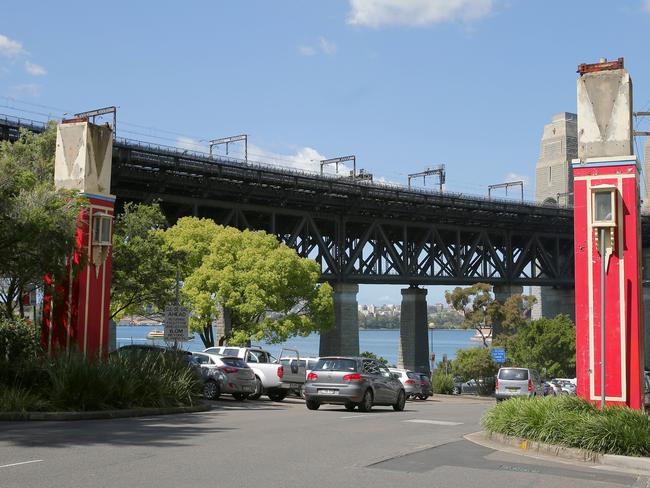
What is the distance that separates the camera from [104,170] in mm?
25766

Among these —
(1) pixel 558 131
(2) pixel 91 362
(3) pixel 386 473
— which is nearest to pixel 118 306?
(2) pixel 91 362

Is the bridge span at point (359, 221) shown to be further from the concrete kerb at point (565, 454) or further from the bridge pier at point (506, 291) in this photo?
the concrete kerb at point (565, 454)

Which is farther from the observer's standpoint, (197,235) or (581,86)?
(197,235)

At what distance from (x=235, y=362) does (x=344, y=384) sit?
5.61m

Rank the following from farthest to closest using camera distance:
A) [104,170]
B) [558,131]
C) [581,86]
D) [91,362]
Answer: [558,131]
[104,170]
[91,362]
[581,86]

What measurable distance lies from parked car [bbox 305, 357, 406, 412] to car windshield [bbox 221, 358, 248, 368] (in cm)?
417

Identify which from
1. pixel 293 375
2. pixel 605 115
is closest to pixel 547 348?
pixel 293 375

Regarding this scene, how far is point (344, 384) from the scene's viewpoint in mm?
24797

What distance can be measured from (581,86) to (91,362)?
12.8 m

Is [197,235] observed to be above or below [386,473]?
above

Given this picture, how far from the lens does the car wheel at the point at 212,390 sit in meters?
28.3

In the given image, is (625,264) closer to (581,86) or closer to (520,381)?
(581,86)

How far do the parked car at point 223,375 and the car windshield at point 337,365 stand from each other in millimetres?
4273

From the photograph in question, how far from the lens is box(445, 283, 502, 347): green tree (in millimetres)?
75312
